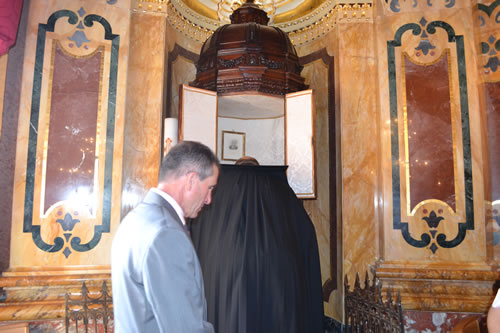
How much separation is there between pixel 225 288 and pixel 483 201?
111 inches

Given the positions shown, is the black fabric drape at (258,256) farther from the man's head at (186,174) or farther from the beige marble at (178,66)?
the beige marble at (178,66)

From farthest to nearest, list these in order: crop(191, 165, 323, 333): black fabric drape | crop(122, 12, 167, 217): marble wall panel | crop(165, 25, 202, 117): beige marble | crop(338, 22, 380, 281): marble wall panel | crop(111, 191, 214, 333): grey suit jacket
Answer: crop(165, 25, 202, 117): beige marble → crop(338, 22, 380, 281): marble wall panel → crop(122, 12, 167, 217): marble wall panel → crop(191, 165, 323, 333): black fabric drape → crop(111, 191, 214, 333): grey suit jacket

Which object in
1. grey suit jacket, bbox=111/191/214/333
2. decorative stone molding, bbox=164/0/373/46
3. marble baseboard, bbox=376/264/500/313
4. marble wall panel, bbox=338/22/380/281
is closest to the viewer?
grey suit jacket, bbox=111/191/214/333

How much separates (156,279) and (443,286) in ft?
11.1

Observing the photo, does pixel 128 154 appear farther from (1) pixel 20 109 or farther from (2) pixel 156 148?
(1) pixel 20 109

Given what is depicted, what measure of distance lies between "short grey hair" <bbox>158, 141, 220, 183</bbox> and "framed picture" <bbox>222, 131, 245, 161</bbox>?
11.8 ft

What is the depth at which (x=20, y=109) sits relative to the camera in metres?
3.50

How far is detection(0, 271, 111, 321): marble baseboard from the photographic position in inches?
124

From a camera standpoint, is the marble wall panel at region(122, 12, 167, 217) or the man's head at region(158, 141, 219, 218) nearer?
the man's head at region(158, 141, 219, 218)

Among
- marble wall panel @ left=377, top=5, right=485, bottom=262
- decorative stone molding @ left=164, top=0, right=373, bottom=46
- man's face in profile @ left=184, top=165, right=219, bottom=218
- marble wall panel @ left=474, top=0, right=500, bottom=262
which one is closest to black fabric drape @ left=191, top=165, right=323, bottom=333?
man's face in profile @ left=184, top=165, right=219, bottom=218

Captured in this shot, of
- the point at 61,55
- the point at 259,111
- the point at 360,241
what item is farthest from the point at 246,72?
the point at 360,241

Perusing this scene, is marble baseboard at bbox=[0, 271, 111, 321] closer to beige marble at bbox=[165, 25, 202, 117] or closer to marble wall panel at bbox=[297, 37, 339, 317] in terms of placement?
beige marble at bbox=[165, 25, 202, 117]

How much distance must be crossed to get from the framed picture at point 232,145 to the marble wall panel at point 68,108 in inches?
66.5

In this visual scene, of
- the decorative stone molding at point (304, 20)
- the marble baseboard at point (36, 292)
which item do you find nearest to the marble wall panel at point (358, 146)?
the decorative stone molding at point (304, 20)
